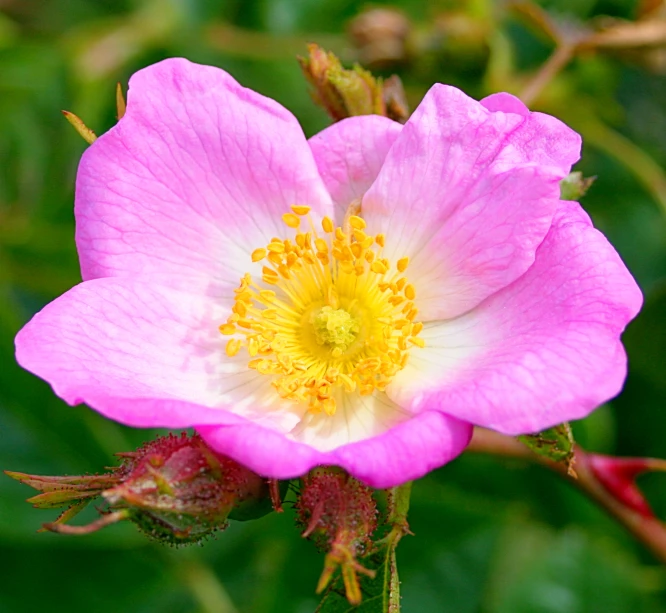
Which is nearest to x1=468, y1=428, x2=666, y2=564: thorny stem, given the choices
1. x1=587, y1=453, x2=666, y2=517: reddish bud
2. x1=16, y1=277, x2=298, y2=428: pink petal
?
x1=587, y1=453, x2=666, y2=517: reddish bud

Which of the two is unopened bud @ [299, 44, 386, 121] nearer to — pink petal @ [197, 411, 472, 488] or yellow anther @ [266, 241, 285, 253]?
yellow anther @ [266, 241, 285, 253]

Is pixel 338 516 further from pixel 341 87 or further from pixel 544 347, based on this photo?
pixel 341 87

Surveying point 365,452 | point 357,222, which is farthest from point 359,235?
point 365,452

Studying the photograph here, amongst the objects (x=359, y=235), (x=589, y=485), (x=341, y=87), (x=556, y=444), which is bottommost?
(x=589, y=485)

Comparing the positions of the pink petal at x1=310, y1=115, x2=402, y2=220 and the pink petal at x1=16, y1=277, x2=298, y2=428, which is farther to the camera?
the pink petal at x1=310, y1=115, x2=402, y2=220

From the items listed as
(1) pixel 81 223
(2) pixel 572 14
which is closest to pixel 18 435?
(1) pixel 81 223

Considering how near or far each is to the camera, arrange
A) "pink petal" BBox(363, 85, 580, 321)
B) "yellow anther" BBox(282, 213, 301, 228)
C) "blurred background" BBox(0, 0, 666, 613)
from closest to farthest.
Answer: "pink petal" BBox(363, 85, 580, 321), "yellow anther" BBox(282, 213, 301, 228), "blurred background" BBox(0, 0, 666, 613)

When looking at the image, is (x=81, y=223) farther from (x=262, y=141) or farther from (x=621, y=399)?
(x=621, y=399)
